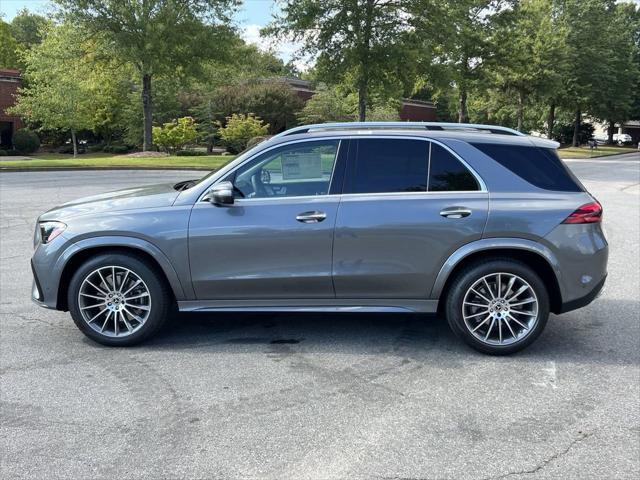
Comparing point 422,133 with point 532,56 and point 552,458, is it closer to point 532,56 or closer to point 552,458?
point 552,458

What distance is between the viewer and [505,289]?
15.0 feet

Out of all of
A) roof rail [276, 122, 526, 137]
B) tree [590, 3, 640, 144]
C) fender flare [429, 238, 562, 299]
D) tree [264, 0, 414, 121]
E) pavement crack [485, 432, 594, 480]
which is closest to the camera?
pavement crack [485, 432, 594, 480]

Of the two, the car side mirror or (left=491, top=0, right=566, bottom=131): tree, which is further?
(left=491, top=0, right=566, bottom=131): tree

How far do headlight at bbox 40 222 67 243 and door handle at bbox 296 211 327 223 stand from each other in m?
1.93

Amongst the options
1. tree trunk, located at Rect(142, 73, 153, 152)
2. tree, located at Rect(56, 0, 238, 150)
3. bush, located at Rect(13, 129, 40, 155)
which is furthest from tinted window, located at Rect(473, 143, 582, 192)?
bush, located at Rect(13, 129, 40, 155)

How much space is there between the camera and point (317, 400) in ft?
12.5

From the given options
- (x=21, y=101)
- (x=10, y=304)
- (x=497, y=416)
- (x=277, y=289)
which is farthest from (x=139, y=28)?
(x=497, y=416)

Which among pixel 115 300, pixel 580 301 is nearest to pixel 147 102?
pixel 115 300

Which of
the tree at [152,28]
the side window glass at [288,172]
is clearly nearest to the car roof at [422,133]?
the side window glass at [288,172]

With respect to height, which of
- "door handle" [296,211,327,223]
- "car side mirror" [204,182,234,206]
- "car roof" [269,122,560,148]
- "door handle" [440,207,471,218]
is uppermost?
"car roof" [269,122,560,148]

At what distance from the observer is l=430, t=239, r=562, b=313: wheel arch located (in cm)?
448

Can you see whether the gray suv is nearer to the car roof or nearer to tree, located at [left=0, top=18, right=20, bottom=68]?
the car roof

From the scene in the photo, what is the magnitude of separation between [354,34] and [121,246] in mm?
21740

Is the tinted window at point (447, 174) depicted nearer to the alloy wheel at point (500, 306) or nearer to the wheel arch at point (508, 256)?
the wheel arch at point (508, 256)
